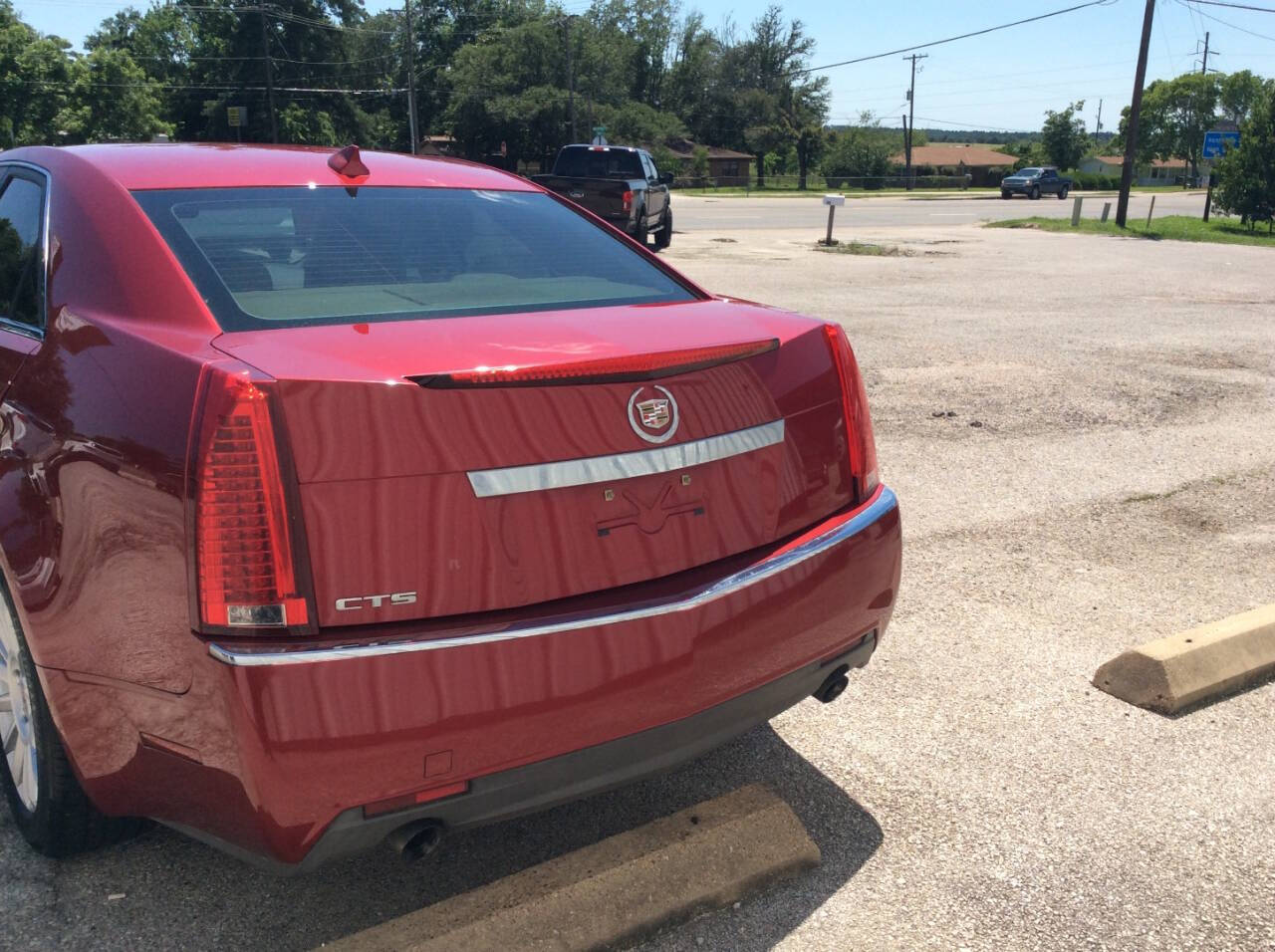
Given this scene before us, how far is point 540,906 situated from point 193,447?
1.24 metres

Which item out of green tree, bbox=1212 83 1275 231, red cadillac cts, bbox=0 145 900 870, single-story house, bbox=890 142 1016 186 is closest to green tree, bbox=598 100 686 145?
single-story house, bbox=890 142 1016 186

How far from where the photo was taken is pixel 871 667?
149 inches

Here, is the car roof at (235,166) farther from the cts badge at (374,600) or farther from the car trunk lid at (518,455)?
the cts badge at (374,600)

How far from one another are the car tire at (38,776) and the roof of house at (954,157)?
99479 mm

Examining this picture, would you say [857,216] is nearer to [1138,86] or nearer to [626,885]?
[1138,86]

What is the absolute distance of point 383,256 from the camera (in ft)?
9.07

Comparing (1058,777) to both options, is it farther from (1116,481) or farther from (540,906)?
(1116,481)

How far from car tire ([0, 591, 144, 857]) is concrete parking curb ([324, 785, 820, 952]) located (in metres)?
0.73

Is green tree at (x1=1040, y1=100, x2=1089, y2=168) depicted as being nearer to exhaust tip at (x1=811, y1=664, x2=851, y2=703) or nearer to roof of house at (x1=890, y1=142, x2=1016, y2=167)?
roof of house at (x1=890, y1=142, x2=1016, y2=167)

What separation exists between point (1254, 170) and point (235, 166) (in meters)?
34.6

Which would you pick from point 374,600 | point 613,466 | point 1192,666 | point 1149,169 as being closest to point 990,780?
point 1192,666

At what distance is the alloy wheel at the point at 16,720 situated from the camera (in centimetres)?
258

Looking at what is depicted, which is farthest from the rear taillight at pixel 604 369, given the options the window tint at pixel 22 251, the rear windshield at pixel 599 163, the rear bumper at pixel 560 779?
the rear windshield at pixel 599 163

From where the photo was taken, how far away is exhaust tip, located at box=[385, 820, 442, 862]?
6.80ft
